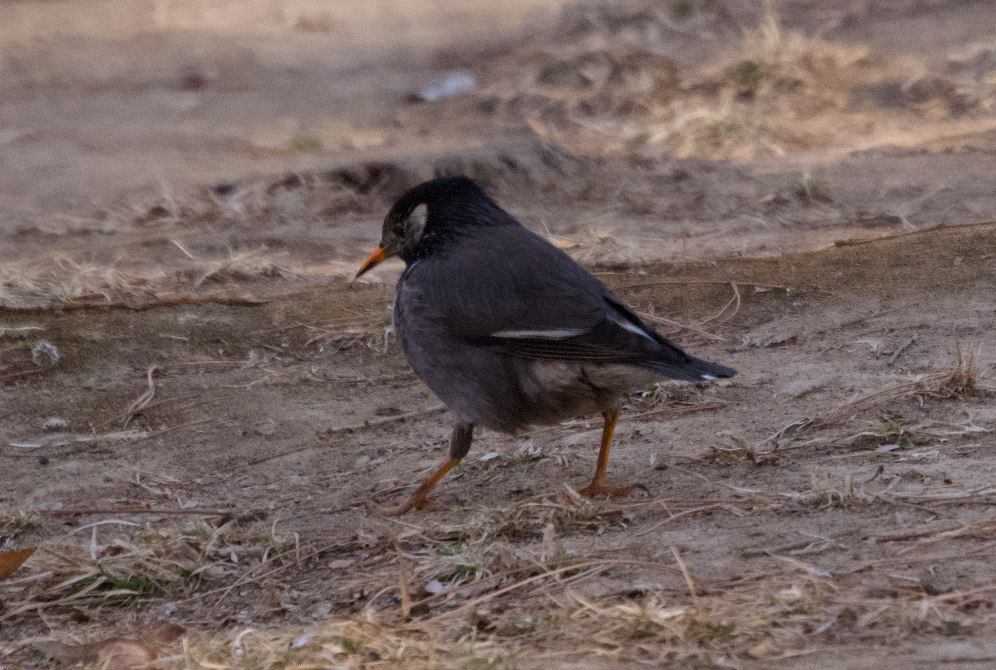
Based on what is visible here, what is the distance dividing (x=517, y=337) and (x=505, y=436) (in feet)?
4.17

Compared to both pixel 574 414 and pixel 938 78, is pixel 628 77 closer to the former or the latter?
pixel 938 78

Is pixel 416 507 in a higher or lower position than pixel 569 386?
lower

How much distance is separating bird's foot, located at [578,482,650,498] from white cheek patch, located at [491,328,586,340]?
609mm

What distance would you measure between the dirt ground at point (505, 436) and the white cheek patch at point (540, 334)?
0.55m

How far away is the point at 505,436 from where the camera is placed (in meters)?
4.16

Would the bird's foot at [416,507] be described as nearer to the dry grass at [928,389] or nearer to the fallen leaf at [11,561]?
the fallen leaf at [11,561]

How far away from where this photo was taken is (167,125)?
8758 mm

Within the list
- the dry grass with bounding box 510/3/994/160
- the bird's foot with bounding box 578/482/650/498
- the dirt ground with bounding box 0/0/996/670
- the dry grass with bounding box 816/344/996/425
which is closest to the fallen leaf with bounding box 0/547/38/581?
the dirt ground with bounding box 0/0/996/670

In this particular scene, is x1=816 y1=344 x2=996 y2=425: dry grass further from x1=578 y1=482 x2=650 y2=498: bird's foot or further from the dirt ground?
x1=578 y1=482 x2=650 y2=498: bird's foot

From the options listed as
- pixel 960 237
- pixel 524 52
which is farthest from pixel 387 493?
pixel 524 52

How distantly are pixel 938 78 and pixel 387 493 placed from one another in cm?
736

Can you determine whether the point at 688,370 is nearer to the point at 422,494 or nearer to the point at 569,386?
the point at 569,386

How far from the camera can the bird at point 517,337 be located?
9.46 feet

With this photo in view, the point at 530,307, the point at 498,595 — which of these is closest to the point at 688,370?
the point at 530,307
